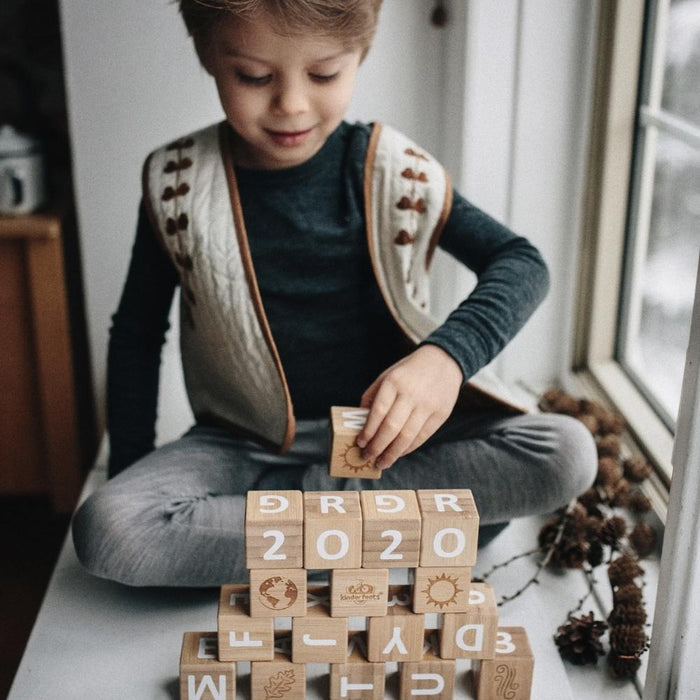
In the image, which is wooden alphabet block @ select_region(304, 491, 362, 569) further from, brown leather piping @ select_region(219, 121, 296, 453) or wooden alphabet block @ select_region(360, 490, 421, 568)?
brown leather piping @ select_region(219, 121, 296, 453)

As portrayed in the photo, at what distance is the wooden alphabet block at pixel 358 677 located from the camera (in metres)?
0.89

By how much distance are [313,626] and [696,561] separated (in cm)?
33

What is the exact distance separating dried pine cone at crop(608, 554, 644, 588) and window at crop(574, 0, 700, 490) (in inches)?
8.7

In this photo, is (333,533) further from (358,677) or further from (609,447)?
(609,447)

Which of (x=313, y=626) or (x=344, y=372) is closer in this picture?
(x=313, y=626)

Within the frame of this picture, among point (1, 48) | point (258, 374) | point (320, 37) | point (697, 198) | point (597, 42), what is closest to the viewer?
point (320, 37)

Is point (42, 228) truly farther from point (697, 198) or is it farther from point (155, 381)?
point (697, 198)

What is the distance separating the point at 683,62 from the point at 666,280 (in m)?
0.30

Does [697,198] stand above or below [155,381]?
above

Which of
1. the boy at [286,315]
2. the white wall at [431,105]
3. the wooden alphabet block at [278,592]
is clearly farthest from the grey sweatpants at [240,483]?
the white wall at [431,105]

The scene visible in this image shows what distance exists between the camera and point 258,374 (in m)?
1.16

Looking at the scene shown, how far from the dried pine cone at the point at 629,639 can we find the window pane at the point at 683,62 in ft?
2.16

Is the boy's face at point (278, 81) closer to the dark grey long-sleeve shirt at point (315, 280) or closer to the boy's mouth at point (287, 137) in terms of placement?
the boy's mouth at point (287, 137)

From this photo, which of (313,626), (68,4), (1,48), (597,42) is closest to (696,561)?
(313,626)
